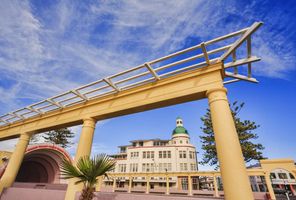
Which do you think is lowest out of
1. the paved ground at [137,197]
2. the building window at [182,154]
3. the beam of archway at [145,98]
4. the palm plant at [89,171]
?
the paved ground at [137,197]

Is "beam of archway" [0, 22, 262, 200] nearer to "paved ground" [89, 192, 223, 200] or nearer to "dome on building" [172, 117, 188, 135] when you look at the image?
"paved ground" [89, 192, 223, 200]

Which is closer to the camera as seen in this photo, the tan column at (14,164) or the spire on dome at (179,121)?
the tan column at (14,164)

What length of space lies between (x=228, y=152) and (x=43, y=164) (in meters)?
15.6

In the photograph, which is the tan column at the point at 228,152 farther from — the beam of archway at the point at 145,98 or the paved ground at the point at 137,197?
the paved ground at the point at 137,197

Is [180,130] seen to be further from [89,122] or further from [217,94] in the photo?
[217,94]

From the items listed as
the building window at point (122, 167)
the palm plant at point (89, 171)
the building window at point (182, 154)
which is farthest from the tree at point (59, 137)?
the palm plant at point (89, 171)

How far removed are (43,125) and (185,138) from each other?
3524cm

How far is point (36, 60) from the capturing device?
753 centimetres

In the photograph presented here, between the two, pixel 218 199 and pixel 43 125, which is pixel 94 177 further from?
pixel 43 125

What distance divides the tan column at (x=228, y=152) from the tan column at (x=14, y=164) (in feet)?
30.8

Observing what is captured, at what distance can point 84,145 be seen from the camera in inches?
223

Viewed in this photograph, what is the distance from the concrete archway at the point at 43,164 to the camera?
11.7 metres

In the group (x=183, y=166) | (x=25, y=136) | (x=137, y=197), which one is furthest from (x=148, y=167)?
(x=137, y=197)

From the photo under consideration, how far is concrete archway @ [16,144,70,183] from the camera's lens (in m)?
11.7
